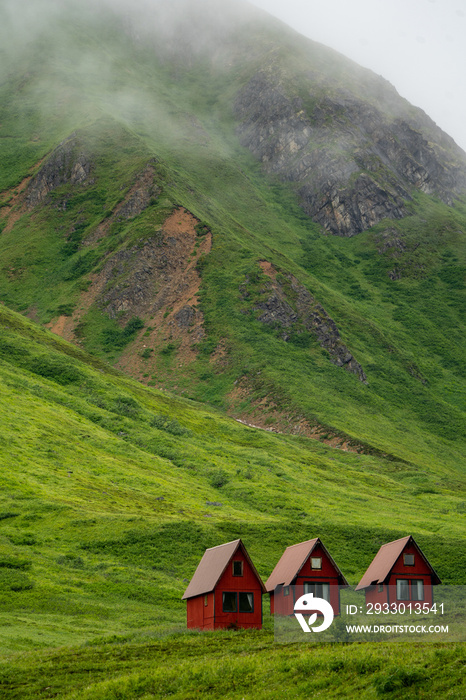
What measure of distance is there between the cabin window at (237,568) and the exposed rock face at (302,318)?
126m

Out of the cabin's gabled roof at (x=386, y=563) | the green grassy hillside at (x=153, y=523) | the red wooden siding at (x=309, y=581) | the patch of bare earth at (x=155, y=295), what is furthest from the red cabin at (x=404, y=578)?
the patch of bare earth at (x=155, y=295)

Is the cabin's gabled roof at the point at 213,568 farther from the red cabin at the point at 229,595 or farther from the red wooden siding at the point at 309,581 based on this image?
the red wooden siding at the point at 309,581

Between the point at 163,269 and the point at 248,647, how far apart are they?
497 feet

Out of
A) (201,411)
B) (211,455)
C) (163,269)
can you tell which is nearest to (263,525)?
(211,455)

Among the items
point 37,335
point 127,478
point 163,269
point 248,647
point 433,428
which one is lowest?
point 248,647

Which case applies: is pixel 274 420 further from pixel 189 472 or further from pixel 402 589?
pixel 402 589

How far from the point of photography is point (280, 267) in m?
193

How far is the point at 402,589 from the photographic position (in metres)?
55.0

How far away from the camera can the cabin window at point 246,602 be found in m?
48.8

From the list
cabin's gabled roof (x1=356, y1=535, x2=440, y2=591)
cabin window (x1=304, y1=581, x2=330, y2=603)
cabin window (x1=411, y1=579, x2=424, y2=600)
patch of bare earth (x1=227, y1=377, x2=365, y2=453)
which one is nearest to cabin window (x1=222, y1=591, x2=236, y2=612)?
Result: cabin window (x1=304, y1=581, x2=330, y2=603)

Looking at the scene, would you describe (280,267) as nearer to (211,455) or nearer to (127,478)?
(211,455)

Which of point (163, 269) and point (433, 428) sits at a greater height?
point (163, 269)

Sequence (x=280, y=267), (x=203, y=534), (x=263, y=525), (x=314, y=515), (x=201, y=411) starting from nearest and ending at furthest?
(x=203, y=534) → (x=263, y=525) → (x=314, y=515) → (x=201, y=411) → (x=280, y=267)

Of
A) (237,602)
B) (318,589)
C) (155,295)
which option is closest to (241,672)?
(237,602)
